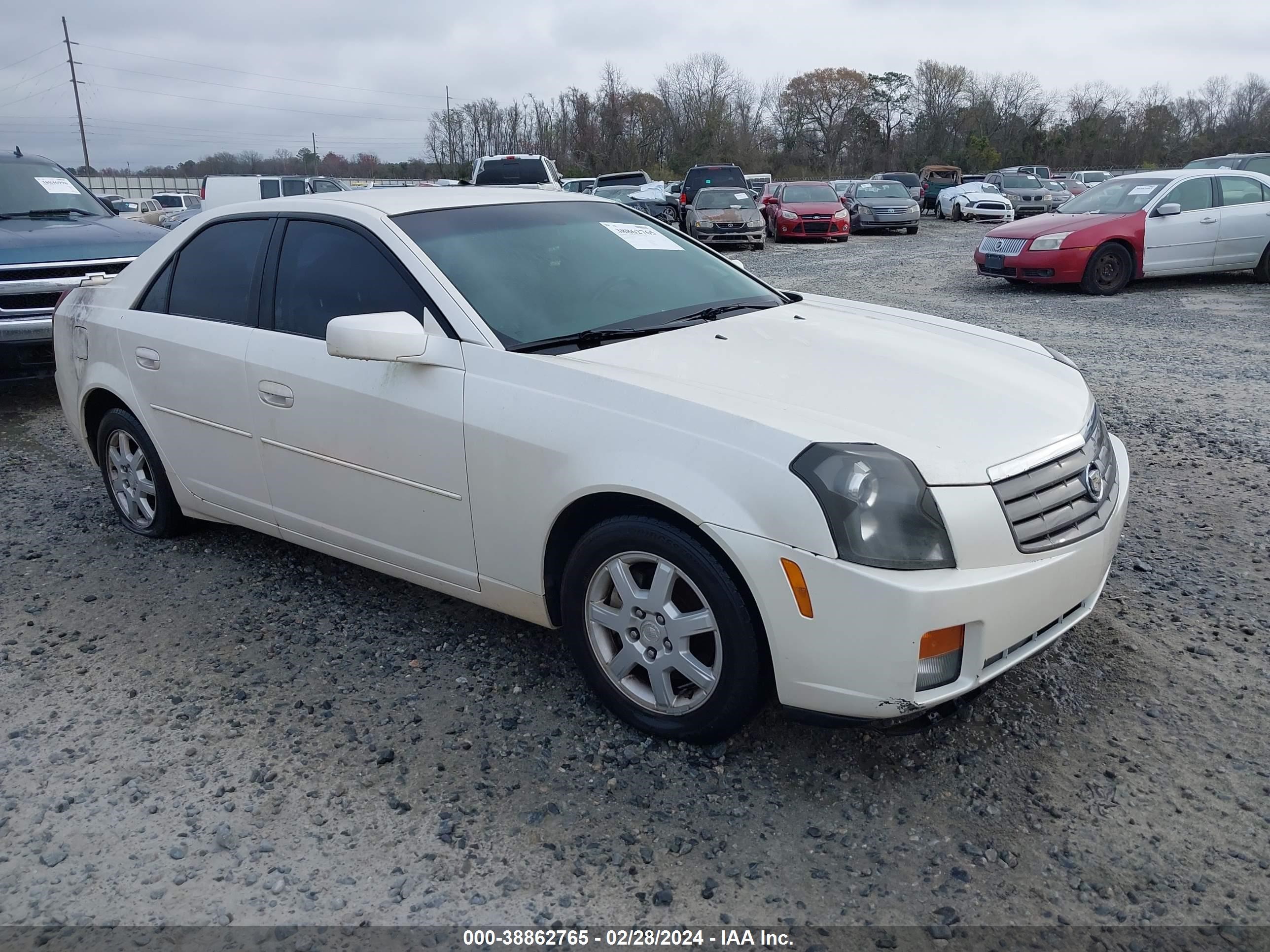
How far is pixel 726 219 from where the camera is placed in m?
20.4

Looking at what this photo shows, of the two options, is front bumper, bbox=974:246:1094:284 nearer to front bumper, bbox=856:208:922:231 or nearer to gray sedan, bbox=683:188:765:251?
gray sedan, bbox=683:188:765:251

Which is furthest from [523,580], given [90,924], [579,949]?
[90,924]

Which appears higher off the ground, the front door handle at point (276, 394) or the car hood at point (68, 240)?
the car hood at point (68, 240)

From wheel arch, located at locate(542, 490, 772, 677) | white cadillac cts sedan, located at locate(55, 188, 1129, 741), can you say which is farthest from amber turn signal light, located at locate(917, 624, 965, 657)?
wheel arch, located at locate(542, 490, 772, 677)

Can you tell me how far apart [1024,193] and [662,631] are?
3232 centimetres

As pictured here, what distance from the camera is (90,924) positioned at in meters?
2.26

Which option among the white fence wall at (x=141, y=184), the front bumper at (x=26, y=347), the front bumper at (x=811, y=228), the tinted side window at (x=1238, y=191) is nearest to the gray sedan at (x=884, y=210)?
the front bumper at (x=811, y=228)

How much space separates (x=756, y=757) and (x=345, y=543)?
5.50 ft

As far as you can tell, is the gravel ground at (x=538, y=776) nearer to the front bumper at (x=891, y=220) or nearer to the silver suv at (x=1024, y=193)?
the front bumper at (x=891, y=220)

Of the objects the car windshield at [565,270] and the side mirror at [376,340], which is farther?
the car windshield at [565,270]

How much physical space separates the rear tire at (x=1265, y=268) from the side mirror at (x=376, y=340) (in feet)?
43.4

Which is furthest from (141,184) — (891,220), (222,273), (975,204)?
(222,273)

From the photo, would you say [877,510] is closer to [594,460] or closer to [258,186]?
[594,460]

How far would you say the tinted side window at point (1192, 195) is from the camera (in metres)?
12.1
